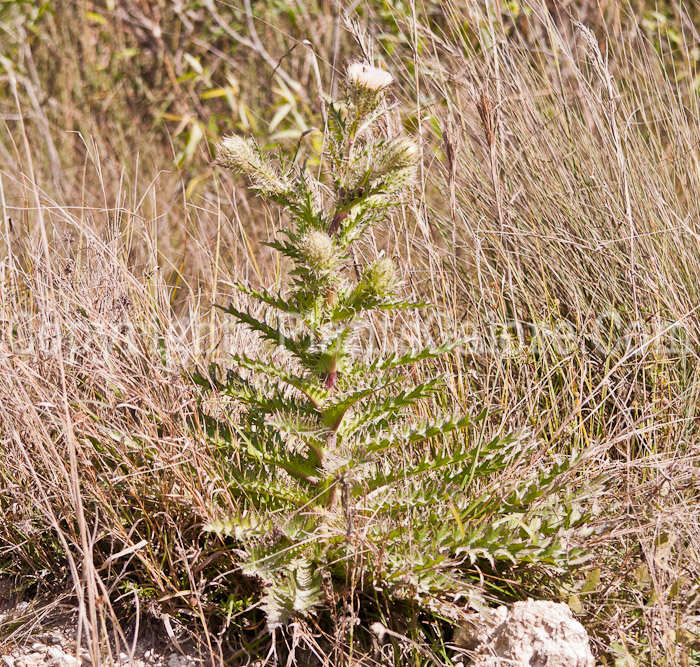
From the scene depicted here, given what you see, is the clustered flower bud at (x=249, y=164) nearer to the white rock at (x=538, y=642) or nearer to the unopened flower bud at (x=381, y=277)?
the unopened flower bud at (x=381, y=277)

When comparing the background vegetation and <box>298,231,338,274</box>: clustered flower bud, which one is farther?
the background vegetation

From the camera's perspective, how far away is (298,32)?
5.21m

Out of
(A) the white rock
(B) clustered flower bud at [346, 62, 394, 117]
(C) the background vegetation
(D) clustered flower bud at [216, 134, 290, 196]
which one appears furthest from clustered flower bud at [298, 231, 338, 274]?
(A) the white rock

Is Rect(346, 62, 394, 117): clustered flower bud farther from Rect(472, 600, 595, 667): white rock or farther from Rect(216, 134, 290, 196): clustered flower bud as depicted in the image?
Rect(472, 600, 595, 667): white rock

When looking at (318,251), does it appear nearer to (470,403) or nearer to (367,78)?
(367,78)

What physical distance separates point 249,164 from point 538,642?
1.16 meters

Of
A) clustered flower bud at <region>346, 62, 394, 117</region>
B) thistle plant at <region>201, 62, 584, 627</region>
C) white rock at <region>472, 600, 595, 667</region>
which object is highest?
clustered flower bud at <region>346, 62, 394, 117</region>

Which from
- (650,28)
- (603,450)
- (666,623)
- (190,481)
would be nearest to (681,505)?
(603,450)

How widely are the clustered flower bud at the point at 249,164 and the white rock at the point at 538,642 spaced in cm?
104

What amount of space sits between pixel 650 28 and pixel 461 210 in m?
2.35

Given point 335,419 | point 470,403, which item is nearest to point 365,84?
point 335,419

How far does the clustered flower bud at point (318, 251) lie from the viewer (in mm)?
1552

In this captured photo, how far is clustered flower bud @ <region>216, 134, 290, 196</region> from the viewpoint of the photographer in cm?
159

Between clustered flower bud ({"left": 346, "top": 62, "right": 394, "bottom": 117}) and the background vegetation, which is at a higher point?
clustered flower bud ({"left": 346, "top": 62, "right": 394, "bottom": 117})
